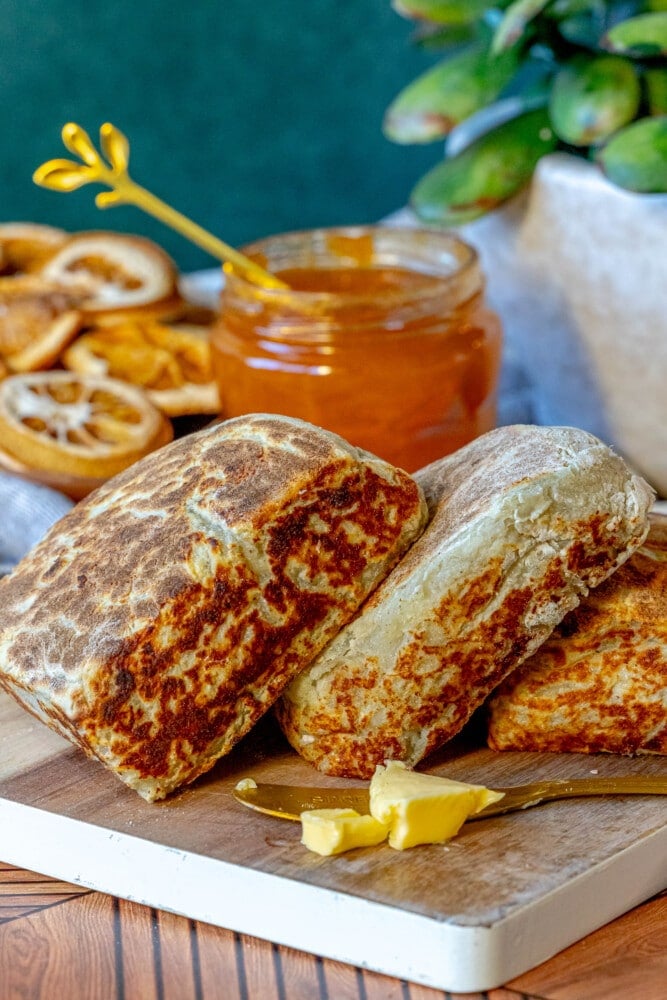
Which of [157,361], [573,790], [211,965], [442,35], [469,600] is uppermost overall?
[442,35]

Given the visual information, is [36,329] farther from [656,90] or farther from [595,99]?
[656,90]

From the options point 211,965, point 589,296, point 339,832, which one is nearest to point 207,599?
point 339,832

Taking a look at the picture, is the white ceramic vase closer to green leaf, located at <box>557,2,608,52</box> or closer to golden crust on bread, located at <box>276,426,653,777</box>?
green leaf, located at <box>557,2,608,52</box>

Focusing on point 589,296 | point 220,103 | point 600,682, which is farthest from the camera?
point 220,103

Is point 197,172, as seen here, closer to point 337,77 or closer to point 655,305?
point 337,77

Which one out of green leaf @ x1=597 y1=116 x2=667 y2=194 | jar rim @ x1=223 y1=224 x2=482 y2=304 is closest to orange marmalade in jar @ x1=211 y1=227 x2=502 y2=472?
jar rim @ x1=223 y1=224 x2=482 y2=304

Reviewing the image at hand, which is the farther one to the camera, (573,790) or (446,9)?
(446,9)
